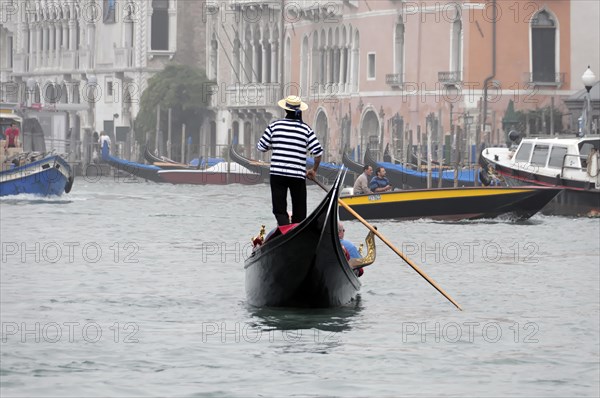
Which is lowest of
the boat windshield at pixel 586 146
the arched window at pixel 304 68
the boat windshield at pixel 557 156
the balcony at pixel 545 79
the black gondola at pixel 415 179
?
the black gondola at pixel 415 179

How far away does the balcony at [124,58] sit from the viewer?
4181 centimetres

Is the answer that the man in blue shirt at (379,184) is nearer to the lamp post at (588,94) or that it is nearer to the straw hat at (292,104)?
the lamp post at (588,94)

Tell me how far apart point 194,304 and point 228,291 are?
0.82m

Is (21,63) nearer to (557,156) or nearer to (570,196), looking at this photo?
(557,156)

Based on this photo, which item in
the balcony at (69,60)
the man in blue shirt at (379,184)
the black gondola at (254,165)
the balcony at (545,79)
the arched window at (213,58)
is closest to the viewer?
the man in blue shirt at (379,184)

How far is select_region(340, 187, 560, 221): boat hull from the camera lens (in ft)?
61.6

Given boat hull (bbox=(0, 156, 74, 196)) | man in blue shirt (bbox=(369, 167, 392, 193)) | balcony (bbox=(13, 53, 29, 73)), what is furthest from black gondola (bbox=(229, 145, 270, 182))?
balcony (bbox=(13, 53, 29, 73))

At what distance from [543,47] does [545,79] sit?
18.8 inches

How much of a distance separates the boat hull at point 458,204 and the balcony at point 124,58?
22947mm

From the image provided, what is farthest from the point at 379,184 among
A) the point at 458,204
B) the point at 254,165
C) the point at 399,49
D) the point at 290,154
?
the point at 399,49

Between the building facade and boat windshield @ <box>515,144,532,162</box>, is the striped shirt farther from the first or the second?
the building facade

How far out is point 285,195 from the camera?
35.8 feet

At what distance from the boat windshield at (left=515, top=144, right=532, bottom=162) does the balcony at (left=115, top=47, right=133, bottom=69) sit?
68.7ft

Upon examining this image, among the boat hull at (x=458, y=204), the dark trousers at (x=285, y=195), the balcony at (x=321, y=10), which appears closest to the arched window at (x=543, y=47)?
the balcony at (x=321, y=10)
